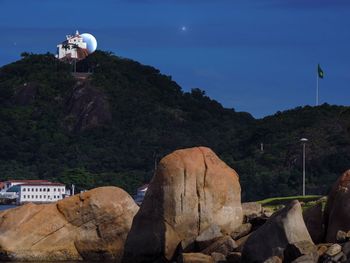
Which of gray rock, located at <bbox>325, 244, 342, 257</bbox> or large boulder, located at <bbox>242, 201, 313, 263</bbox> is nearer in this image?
gray rock, located at <bbox>325, 244, 342, 257</bbox>

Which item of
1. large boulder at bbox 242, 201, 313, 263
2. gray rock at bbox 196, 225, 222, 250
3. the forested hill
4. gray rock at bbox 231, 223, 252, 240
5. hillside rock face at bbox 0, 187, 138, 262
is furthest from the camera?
the forested hill

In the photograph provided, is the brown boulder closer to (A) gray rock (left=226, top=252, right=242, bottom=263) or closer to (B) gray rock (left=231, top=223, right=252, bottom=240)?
(A) gray rock (left=226, top=252, right=242, bottom=263)

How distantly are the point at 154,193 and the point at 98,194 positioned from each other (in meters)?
5.46

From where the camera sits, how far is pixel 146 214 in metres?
35.1

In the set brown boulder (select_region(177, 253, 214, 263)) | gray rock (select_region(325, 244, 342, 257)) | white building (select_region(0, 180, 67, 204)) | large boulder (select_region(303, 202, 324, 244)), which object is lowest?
white building (select_region(0, 180, 67, 204))

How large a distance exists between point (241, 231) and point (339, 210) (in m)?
3.71

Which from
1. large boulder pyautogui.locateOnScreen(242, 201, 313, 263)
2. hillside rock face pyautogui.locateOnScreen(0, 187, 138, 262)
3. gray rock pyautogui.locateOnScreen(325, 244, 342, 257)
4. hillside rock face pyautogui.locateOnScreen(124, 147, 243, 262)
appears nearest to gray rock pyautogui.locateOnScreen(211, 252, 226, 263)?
large boulder pyautogui.locateOnScreen(242, 201, 313, 263)

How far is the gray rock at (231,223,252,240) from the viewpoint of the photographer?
33.9 metres

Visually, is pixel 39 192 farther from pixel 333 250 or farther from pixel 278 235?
pixel 333 250

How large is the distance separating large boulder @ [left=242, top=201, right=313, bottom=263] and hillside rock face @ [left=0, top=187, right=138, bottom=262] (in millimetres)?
10206

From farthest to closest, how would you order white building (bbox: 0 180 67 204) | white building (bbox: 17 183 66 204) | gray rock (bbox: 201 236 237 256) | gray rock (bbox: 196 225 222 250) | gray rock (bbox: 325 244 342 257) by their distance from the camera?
1. white building (bbox: 17 183 66 204)
2. white building (bbox: 0 180 67 204)
3. gray rock (bbox: 196 225 222 250)
4. gray rock (bbox: 201 236 237 256)
5. gray rock (bbox: 325 244 342 257)

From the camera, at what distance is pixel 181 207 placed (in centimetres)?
3453

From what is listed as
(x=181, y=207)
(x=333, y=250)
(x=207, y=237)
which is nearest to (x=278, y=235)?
(x=333, y=250)

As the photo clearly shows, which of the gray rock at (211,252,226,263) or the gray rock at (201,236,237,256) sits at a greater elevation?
the gray rock at (201,236,237,256)
